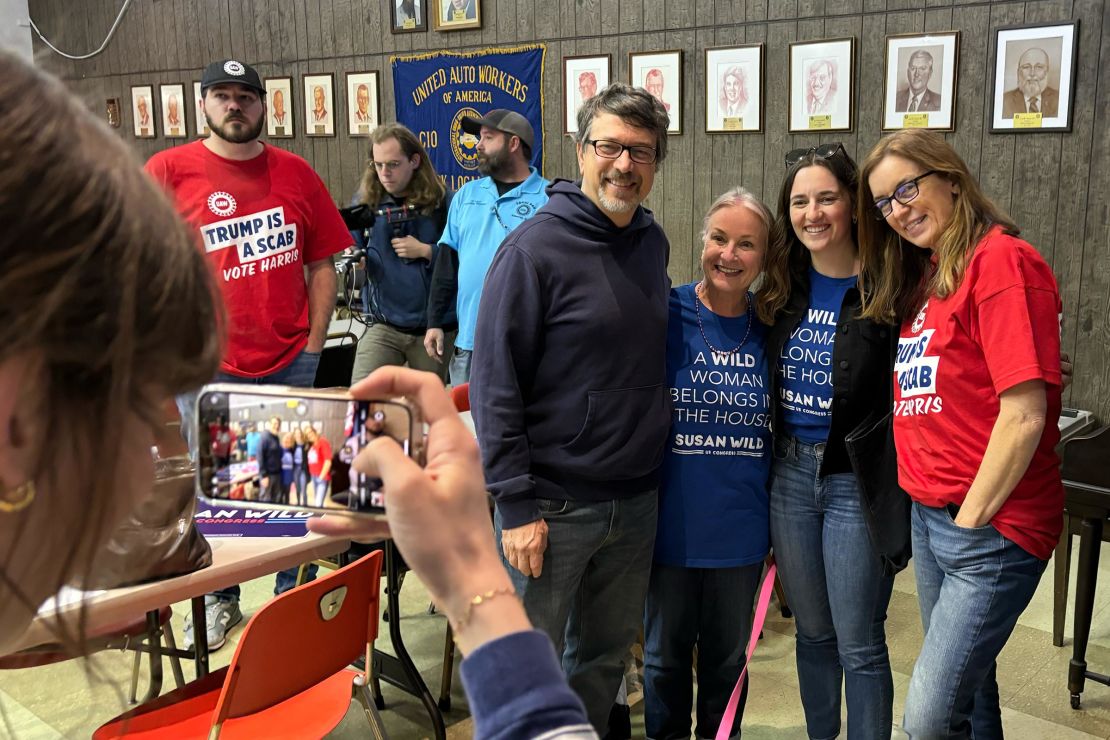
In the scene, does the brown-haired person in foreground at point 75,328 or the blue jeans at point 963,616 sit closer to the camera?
the brown-haired person in foreground at point 75,328

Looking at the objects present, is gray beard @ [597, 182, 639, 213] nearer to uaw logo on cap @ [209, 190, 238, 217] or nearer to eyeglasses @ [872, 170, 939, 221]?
eyeglasses @ [872, 170, 939, 221]

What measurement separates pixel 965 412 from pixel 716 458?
0.62 metres

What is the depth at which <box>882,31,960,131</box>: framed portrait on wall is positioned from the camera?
462 cm

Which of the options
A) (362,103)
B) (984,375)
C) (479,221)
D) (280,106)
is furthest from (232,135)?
(280,106)

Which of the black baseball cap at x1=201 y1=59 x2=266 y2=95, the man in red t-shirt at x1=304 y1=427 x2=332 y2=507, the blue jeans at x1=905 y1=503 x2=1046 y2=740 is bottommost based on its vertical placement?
the blue jeans at x1=905 y1=503 x2=1046 y2=740

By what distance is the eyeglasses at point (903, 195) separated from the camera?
7.16 feet

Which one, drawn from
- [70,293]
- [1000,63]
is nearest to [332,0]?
[1000,63]

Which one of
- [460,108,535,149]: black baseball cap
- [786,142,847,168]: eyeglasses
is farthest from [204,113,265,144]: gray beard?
[786,142,847,168]: eyeglasses

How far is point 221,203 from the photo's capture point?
335 cm

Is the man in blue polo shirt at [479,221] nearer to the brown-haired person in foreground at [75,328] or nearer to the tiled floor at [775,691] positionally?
the tiled floor at [775,691]

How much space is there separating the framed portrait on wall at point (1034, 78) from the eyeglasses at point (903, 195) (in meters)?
2.71

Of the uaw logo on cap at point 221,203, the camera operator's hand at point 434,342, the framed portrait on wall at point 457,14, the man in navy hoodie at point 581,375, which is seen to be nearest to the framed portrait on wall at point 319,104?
the framed portrait on wall at point 457,14

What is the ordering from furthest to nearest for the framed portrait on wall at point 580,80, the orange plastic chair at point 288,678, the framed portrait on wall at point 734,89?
1. the framed portrait on wall at point 580,80
2. the framed portrait on wall at point 734,89
3. the orange plastic chair at point 288,678

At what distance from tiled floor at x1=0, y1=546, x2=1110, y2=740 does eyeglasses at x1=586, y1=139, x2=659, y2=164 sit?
175 centimetres
